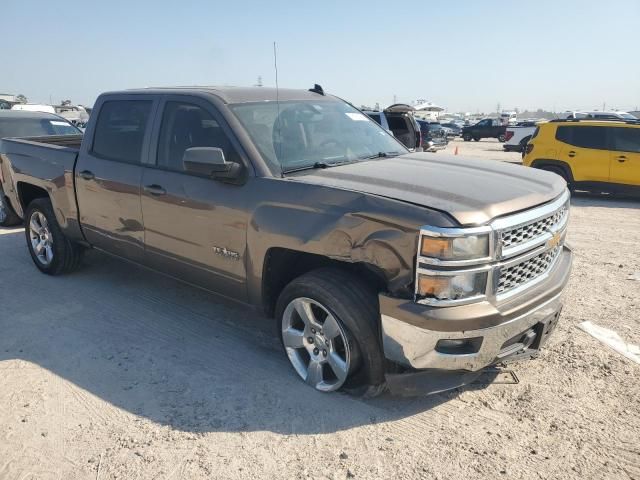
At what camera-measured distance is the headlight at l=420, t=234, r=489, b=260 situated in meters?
2.59

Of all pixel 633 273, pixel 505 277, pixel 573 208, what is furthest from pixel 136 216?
pixel 573 208

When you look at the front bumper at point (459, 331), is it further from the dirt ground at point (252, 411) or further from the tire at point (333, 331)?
the dirt ground at point (252, 411)

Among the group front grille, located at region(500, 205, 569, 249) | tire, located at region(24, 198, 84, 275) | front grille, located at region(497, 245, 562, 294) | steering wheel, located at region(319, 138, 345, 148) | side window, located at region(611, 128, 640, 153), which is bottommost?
tire, located at region(24, 198, 84, 275)

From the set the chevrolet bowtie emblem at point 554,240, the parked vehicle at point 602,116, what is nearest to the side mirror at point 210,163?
the chevrolet bowtie emblem at point 554,240

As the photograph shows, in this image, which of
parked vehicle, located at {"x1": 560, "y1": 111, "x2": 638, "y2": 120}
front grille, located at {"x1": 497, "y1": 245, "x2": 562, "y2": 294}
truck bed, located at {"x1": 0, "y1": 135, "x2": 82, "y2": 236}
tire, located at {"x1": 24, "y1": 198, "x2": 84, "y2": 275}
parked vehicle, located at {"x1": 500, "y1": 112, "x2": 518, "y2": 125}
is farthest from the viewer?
parked vehicle, located at {"x1": 500, "y1": 112, "x2": 518, "y2": 125}

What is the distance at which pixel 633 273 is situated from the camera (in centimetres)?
561

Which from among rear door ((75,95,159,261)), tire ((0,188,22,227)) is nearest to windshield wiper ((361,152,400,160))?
rear door ((75,95,159,261))

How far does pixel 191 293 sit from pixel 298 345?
2.00 metres

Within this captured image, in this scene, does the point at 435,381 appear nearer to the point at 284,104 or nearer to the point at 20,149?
the point at 284,104

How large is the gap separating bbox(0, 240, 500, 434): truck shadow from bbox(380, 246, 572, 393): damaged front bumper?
0.48 m

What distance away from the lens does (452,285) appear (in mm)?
2658

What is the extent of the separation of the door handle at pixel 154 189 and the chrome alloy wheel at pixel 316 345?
4.65 feet

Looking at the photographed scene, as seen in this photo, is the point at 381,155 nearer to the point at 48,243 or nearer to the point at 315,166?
the point at 315,166

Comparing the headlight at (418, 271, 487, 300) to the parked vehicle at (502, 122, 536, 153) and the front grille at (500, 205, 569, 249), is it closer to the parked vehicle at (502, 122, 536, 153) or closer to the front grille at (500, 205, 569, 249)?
the front grille at (500, 205, 569, 249)
